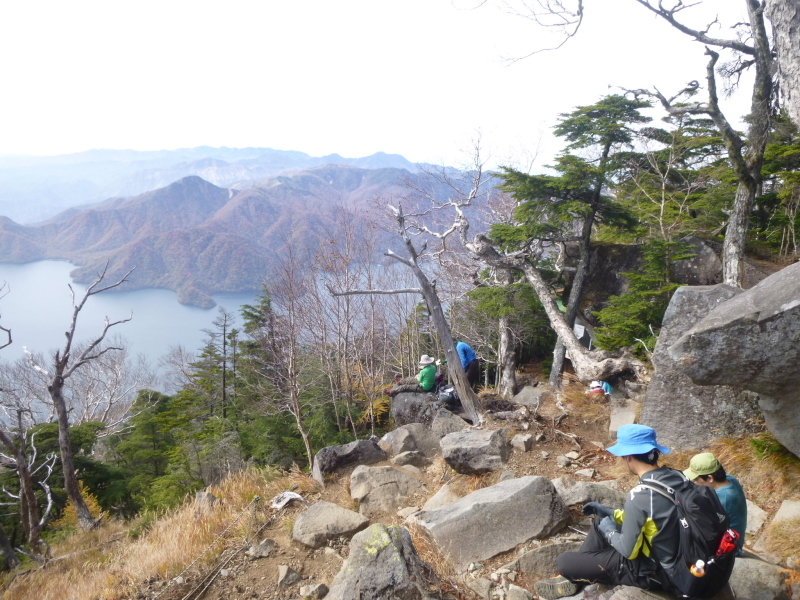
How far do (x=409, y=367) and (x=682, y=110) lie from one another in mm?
15060

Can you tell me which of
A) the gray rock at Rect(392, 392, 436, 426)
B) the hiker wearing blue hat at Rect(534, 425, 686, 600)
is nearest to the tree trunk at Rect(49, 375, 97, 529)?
the gray rock at Rect(392, 392, 436, 426)

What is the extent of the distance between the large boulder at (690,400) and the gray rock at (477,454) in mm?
1895

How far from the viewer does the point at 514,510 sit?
13.6 ft

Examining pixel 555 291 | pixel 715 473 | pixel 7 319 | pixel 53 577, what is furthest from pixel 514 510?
pixel 7 319

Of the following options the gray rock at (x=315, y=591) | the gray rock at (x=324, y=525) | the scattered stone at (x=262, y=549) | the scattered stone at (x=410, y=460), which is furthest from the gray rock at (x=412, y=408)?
the gray rock at (x=315, y=591)

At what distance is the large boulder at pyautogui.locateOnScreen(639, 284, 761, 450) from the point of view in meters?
5.18

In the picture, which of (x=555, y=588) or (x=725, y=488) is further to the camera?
(x=555, y=588)

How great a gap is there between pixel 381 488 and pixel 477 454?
1417 millimetres

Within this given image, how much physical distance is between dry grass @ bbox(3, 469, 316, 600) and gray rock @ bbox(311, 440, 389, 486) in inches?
10.6

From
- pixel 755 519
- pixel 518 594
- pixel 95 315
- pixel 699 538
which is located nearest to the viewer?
pixel 699 538

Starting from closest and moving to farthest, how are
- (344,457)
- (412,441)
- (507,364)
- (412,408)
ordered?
1. (344,457)
2. (412,441)
3. (412,408)
4. (507,364)

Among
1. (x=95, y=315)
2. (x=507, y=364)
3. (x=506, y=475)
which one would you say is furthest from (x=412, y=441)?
(x=95, y=315)

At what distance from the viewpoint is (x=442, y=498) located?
18.5 ft

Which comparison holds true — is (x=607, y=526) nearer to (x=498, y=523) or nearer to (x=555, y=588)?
(x=555, y=588)
